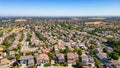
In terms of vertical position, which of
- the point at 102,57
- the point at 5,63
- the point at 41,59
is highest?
the point at 41,59

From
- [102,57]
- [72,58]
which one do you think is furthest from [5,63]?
[102,57]

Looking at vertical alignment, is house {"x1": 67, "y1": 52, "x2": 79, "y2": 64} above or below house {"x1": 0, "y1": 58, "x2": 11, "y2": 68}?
above

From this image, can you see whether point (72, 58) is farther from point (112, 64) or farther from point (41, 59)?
point (112, 64)

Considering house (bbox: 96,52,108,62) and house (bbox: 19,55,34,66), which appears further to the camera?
house (bbox: 96,52,108,62)

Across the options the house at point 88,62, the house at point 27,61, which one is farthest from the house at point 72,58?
the house at point 27,61

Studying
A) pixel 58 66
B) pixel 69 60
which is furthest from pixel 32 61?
pixel 69 60

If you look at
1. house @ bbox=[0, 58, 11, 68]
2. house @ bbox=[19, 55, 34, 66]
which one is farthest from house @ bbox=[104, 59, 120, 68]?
house @ bbox=[0, 58, 11, 68]

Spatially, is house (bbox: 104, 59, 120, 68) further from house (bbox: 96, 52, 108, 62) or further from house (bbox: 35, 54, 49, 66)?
house (bbox: 35, 54, 49, 66)

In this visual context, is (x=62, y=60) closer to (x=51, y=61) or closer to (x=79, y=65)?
(x=51, y=61)

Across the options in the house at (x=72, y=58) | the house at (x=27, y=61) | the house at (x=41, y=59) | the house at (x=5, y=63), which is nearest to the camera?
the house at (x=5, y=63)

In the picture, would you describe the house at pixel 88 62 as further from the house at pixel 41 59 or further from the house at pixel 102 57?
the house at pixel 41 59

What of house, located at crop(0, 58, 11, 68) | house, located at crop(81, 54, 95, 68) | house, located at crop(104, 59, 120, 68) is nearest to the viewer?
house, located at crop(104, 59, 120, 68)
